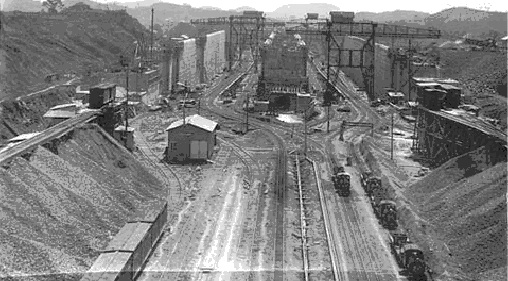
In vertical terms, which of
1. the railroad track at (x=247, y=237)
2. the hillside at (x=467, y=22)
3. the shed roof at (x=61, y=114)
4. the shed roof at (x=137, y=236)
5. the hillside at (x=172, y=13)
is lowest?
the railroad track at (x=247, y=237)

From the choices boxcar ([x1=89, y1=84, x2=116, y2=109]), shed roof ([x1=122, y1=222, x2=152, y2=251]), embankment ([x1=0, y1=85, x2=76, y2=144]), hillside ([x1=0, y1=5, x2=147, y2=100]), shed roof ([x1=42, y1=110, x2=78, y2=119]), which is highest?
hillside ([x1=0, y1=5, x2=147, y2=100])

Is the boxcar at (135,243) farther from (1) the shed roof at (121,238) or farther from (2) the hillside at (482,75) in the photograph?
(2) the hillside at (482,75)

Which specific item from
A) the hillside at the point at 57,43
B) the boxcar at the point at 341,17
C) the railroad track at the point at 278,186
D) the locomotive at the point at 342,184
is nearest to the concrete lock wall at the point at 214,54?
the hillside at the point at 57,43

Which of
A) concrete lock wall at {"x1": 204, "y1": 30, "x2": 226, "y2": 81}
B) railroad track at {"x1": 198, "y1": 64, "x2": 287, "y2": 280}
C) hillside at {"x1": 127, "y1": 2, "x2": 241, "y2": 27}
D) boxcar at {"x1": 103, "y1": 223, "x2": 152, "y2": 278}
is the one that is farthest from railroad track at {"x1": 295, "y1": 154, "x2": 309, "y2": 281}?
hillside at {"x1": 127, "y1": 2, "x2": 241, "y2": 27}

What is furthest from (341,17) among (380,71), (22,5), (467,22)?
(22,5)

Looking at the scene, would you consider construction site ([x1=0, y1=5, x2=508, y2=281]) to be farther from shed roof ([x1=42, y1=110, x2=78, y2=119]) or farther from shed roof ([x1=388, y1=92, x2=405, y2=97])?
shed roof ([x1=388, y1=92, x2=405, y2=97])

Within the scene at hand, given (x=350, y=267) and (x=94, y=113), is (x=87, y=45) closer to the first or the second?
(x=94, y=113)
